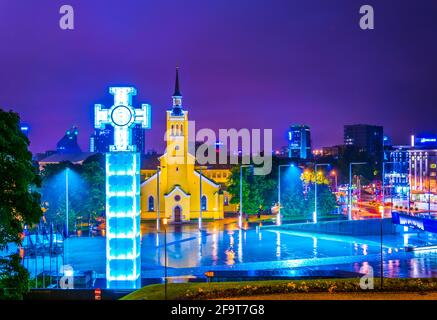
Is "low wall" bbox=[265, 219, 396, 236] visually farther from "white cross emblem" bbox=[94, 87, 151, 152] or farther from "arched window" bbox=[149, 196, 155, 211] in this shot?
"white cross emblem" bbox=[94, 87, 151, 152]

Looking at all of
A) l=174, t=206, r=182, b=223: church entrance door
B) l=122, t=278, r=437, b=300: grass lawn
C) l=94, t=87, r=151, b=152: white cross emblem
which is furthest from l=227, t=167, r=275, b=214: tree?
l=122, t=278, r=437, b=300: grass lawn

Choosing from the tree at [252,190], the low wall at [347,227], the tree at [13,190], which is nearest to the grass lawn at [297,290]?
the tree at [13,190]

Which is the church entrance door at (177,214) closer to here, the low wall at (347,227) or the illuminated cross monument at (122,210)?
the low wall at (347,227)

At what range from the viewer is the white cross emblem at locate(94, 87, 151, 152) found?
30.9m

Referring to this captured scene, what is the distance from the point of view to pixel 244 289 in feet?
64.6

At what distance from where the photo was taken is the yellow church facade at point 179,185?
2584 inches

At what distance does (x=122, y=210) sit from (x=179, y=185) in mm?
36537

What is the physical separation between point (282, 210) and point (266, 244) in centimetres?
1842

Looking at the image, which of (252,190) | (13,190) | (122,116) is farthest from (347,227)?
(13,190)

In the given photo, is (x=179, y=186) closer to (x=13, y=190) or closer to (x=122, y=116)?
(x=122, y=116)

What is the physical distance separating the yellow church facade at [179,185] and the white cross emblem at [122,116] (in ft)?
114

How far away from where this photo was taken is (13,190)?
15758mm

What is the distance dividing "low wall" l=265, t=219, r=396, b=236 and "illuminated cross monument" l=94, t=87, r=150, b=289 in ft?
96.8
